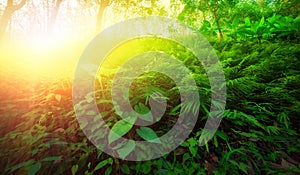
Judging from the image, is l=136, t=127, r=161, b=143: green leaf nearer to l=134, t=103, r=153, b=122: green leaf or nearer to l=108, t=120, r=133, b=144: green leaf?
l=108, t=120, r=133, b=144: green leaf

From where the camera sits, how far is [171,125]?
6.91ft

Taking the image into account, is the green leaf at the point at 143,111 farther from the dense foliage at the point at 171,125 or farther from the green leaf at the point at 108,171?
the green leaf at the point at 108,171

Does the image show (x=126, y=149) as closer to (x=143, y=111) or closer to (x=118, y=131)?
(x=118, y=131)

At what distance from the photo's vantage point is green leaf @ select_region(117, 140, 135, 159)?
61.1 inches

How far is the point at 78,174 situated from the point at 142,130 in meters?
0.67

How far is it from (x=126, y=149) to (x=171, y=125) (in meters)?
0.67

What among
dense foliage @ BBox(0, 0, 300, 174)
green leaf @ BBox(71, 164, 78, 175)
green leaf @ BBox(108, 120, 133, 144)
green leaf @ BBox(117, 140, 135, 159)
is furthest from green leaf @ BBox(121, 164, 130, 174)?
green leaf @ BBox(71, 164, 78, 175)

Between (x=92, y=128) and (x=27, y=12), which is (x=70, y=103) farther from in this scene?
(x=27, y=12)

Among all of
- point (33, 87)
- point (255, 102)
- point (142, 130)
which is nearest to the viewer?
point (142, 130)

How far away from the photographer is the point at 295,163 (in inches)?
67.4

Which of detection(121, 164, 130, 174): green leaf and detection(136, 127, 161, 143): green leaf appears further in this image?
detection(136, 127, 161, 143): green leaf

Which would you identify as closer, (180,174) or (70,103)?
(180,174)

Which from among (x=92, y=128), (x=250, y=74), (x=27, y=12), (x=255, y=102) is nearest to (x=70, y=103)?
(x=92, y=128)

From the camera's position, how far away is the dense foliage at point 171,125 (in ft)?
5.43
